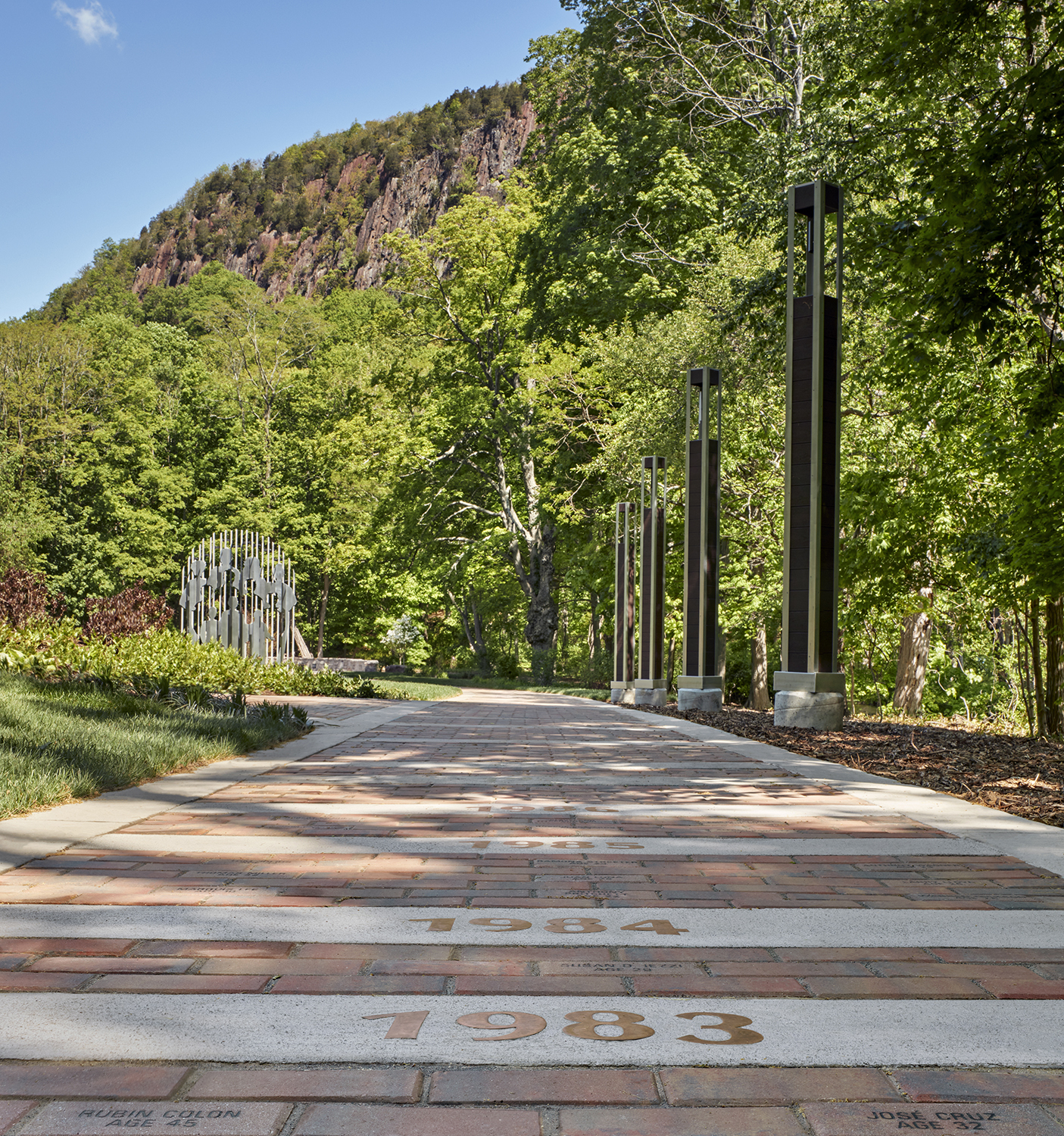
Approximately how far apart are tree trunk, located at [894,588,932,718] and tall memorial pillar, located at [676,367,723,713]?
6.40 metres

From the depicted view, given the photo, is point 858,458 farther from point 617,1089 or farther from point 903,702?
point 617,1089

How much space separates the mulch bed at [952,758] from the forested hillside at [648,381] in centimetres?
202

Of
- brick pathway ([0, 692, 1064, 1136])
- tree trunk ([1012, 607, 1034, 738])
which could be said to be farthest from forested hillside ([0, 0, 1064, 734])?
brick pathway ([0, 692, 1064, 1136])

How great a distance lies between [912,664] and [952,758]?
14.2m

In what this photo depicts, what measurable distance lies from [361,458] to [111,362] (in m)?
18.2

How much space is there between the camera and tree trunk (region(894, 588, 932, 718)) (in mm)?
21234

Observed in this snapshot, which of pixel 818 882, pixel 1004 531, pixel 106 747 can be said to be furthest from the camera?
pixel 1004 531

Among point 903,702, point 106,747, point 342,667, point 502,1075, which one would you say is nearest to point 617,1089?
point 502,1075

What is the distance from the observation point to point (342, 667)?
139ft

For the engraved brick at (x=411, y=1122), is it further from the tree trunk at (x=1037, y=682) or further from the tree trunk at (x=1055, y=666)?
the tree trunk at (x=1037, y=682)

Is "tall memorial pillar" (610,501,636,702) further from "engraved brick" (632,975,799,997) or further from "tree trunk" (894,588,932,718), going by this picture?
"engraved brick" (632,975,799,997)

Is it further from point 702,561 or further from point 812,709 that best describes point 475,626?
point 812,709

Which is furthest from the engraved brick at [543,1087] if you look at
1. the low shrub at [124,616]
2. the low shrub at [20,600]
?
the low shrub at [20,600]

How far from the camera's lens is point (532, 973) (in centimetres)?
278
